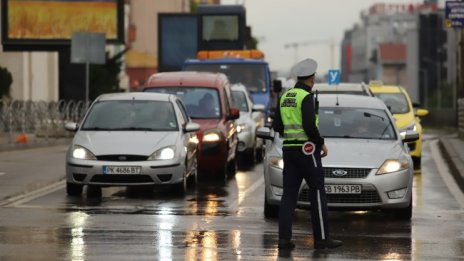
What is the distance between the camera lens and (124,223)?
1438cm

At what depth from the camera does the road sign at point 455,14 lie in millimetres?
38453

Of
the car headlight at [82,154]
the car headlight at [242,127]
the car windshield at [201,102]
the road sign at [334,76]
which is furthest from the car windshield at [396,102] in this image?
the road sign at [334,76]

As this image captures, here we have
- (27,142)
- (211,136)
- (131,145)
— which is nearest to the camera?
(131,145)

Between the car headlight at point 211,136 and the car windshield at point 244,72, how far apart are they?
506 inches

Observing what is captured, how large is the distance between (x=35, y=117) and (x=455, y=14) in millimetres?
12499

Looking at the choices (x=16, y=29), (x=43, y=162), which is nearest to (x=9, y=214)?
(x=43, y=162)

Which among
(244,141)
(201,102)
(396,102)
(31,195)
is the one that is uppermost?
(201,102)

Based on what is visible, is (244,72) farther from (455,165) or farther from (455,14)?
(455,165)

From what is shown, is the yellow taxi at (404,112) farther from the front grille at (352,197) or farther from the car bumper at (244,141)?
the front grille at (352,197)

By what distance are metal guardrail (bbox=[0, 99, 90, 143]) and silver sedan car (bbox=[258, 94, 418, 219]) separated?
20.9 metres

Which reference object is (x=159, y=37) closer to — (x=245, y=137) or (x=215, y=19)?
(x=215, y=19)

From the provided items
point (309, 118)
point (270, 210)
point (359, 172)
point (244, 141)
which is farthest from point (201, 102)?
point (309, 118)

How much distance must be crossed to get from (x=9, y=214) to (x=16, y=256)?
13.8 feet

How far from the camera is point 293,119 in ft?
40.0
